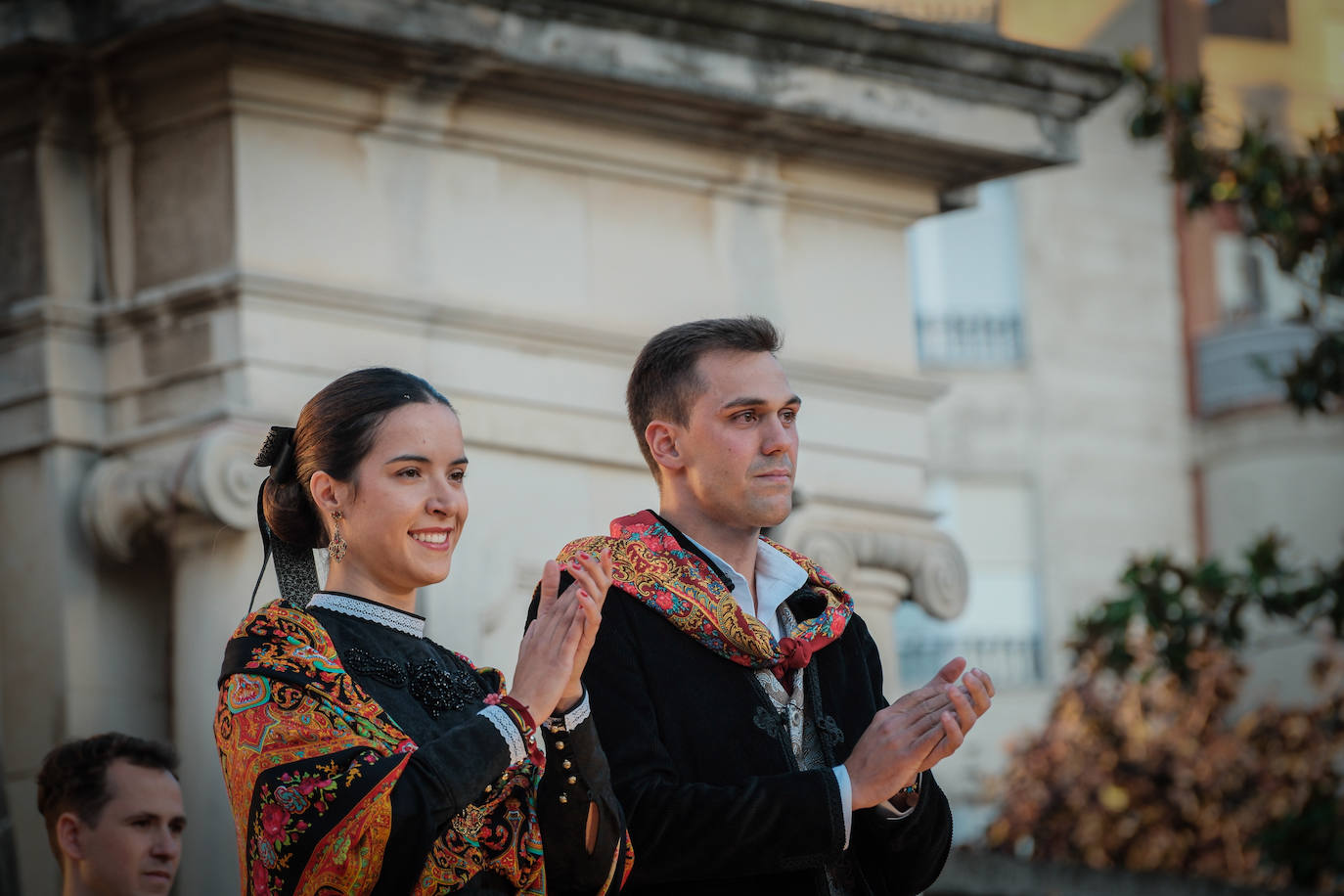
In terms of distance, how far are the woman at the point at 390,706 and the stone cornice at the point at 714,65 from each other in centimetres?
222

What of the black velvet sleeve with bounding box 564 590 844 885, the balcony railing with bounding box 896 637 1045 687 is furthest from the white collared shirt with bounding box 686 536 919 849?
the balcony railing with bounding box 896 637 1045 687

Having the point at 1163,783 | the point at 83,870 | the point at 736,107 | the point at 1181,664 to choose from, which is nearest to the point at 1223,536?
the point at 1163,783

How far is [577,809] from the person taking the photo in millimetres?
4242

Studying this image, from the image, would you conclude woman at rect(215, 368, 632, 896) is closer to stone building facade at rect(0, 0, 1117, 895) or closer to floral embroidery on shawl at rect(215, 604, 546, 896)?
floral embroidery on shawl at rect(215, 604, 546, 896)

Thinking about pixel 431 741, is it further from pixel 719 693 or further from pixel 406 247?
pixel 406 247

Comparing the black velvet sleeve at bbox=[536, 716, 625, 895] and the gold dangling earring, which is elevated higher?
the gold dangling earring

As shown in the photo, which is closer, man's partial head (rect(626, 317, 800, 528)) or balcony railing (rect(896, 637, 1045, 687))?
man's partial head (rect(626, 317, 800, 528))

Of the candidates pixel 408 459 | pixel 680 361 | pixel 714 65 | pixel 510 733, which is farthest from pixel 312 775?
pixel 714 65

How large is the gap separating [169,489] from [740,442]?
205 cm

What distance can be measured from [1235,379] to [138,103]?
16423mm

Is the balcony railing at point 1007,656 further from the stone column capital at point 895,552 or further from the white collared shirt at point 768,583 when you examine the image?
the white collared shirt at point 768,583

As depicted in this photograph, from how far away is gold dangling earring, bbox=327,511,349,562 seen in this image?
4.32m

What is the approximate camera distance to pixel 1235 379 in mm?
21547

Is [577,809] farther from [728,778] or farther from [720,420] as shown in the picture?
[720,420]
